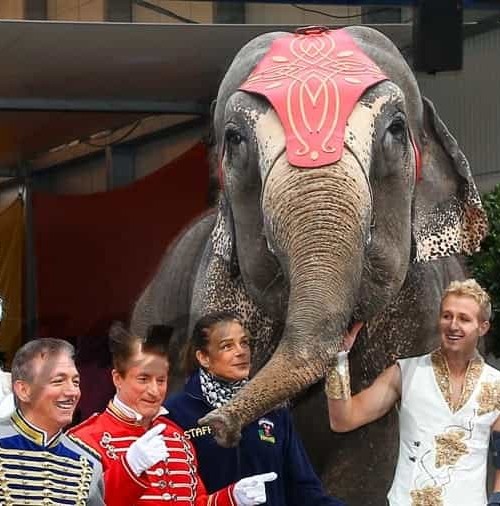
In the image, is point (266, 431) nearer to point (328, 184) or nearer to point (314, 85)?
point (328, 184)

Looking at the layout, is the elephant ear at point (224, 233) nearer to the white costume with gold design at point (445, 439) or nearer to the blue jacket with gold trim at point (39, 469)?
the white costume with gold design at point (445, 439)

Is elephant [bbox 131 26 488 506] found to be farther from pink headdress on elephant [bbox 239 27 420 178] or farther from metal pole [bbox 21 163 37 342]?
metal pole [bbox 21 163 37 342]

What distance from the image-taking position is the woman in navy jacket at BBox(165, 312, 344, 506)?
453 cm

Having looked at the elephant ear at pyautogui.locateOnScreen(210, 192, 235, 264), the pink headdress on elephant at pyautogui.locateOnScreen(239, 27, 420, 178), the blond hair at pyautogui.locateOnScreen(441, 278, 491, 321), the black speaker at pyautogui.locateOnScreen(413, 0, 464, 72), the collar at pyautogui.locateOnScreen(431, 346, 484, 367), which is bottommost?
the collar at pyautogui.locateOnScreen(431, 346, 484, 367)

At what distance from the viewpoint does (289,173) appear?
5070 mm

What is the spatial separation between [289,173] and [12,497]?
178cm

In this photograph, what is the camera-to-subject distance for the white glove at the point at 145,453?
3986 mm

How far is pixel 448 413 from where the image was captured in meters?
4.67

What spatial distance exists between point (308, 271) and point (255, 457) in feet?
1.96

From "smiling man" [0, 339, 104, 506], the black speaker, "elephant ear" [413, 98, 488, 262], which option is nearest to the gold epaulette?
"smiling man" [0, 339, 104, 506]

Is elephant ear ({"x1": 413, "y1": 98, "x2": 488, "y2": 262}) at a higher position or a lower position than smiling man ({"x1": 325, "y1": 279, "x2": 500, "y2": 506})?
higher

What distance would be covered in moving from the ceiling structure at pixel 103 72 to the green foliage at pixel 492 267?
1.44 meters

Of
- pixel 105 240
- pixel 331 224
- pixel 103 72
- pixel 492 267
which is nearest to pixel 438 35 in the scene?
pixel 492 267

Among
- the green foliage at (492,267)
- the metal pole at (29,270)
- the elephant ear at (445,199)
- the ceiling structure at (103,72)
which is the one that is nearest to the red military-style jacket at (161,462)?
the elephant ear at (445,199)
